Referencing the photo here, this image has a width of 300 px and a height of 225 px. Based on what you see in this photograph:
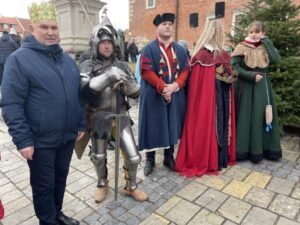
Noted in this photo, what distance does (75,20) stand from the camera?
21.8ft

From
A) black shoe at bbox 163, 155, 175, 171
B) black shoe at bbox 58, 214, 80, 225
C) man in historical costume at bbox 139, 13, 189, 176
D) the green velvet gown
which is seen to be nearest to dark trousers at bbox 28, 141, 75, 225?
black shoe at bbox 58, 214, 80, 225

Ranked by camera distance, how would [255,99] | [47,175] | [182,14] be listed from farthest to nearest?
[182,14] → [255,99] → [47,175]

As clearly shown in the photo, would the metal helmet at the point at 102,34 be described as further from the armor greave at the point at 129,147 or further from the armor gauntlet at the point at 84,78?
the armor greave at the point at 129,147

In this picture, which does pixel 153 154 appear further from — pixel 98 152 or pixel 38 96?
pixel 38 96

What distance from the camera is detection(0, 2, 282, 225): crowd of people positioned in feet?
6.20

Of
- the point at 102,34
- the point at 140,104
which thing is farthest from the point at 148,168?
the point at 102,34

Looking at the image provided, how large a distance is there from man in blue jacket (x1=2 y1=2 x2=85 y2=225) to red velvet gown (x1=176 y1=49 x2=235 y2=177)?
1.62 m

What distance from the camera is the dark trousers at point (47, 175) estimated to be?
6.54ft

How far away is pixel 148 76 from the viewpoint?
3.06 metres

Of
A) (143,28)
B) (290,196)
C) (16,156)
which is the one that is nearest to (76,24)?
(16,156)

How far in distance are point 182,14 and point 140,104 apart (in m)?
16.8

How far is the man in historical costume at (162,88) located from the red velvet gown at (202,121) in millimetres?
146

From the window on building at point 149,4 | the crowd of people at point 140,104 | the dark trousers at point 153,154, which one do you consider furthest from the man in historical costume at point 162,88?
the window on building at point 149,4

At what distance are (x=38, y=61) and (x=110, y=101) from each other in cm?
83
